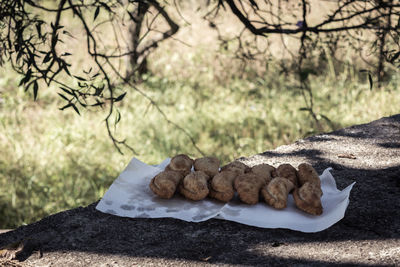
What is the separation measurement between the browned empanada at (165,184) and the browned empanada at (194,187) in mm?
37

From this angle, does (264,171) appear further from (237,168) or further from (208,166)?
(208,166)

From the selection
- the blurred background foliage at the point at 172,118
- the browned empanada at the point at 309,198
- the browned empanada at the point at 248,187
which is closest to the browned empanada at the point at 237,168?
the browned empanada at the point at 248,187

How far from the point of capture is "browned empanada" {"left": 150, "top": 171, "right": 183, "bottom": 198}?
68.2 inches

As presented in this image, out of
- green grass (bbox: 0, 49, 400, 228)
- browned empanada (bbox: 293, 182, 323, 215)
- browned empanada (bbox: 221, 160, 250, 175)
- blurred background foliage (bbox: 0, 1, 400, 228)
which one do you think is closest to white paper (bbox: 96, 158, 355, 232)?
browned empanada (bbox: 293, 182, 323, 215)

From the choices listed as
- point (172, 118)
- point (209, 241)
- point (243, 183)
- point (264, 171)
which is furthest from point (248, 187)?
point (172, 118)

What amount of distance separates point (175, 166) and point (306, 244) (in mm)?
599

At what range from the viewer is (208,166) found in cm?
185

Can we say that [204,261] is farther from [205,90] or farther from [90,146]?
[205,90]

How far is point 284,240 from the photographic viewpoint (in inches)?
58.6

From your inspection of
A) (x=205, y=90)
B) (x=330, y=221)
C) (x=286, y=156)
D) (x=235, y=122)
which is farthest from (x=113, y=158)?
(x=330, y=221)

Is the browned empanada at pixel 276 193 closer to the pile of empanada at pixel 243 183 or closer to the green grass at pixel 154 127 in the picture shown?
the pile of empanada at pixel 243 183

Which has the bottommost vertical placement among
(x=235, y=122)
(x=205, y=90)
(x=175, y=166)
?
(x=175, y=166)

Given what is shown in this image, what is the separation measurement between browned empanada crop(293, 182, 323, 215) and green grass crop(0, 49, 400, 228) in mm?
1697

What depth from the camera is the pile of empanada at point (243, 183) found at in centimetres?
165
